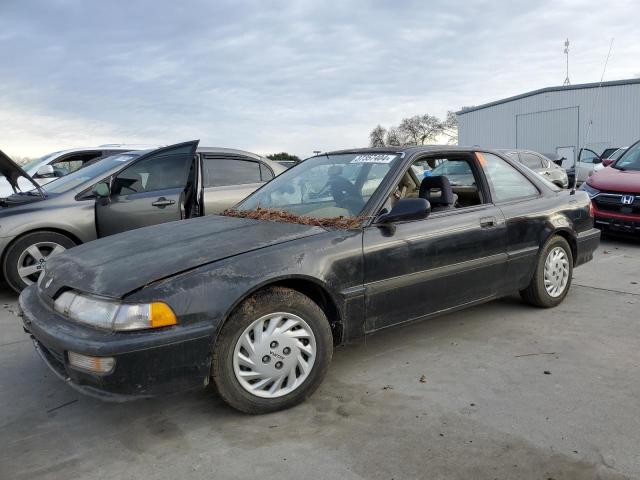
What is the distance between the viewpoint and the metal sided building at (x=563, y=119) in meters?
29.3

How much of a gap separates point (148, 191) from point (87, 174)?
826 millimetres

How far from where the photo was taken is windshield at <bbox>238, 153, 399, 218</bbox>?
141 inches

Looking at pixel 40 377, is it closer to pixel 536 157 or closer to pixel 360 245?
pixel 360 245

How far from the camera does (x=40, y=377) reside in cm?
350

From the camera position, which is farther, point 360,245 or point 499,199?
point 499,199

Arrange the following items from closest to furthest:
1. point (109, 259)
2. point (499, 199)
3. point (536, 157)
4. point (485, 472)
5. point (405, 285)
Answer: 1. point (485, 472)
2. point (109, 259)
3. point (405, 285)
4. point (499, 199)
5. point (536, 157)

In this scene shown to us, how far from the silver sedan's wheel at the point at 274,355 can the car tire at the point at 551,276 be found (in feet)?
7.96

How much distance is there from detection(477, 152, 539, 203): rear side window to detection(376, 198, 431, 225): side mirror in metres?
1.19

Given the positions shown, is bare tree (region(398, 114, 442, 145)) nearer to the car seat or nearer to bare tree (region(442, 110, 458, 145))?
bare tree (region(442, 110, 458, 145))

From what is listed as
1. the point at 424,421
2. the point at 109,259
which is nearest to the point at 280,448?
the point at 424,421

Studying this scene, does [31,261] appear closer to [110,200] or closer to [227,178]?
[110,200]

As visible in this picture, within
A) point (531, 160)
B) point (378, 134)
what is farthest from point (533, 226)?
point (378, 134)

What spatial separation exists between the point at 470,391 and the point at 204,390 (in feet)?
5.18

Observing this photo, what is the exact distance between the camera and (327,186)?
12.7 feet
